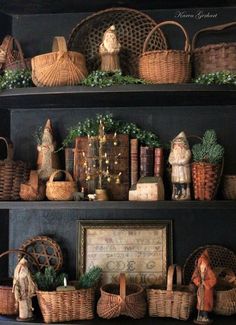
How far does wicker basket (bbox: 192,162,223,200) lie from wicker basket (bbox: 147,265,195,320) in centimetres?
27

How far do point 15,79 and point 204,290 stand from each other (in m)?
0.97

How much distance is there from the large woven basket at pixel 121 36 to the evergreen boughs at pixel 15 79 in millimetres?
225

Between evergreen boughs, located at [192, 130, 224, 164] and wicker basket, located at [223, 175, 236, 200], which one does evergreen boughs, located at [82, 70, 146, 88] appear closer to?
evergreen boughs, located at [192, 130, 224, 164]

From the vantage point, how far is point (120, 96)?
1.75m

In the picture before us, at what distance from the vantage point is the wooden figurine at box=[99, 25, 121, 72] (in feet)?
5.84

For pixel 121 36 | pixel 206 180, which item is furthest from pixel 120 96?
pixel 206 180

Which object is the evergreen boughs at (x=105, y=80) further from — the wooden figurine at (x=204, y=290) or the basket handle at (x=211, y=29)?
the wooden figurine at (x=204, y=290)

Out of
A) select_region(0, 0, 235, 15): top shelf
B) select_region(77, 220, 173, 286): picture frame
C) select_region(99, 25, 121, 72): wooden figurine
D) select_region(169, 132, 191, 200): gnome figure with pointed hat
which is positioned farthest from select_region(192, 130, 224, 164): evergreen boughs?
select_region(0, 0, 235, 15): top shelf

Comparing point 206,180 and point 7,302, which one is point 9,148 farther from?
point 206,180

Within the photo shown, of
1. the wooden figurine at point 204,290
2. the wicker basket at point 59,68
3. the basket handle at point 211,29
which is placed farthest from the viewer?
the basket handle at point 211,29

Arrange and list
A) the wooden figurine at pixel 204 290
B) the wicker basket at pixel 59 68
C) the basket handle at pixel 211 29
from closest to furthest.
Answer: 1. the wooden figurine at pixel 204 290
2. the wicker basket at pixel 59 68
3. the basket handle at pixel 211 29

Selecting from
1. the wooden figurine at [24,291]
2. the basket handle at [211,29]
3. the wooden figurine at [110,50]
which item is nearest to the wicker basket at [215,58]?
the basket handle at [211,29]

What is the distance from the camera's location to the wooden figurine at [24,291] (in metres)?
1.68

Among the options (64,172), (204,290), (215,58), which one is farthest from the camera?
(64,172)
